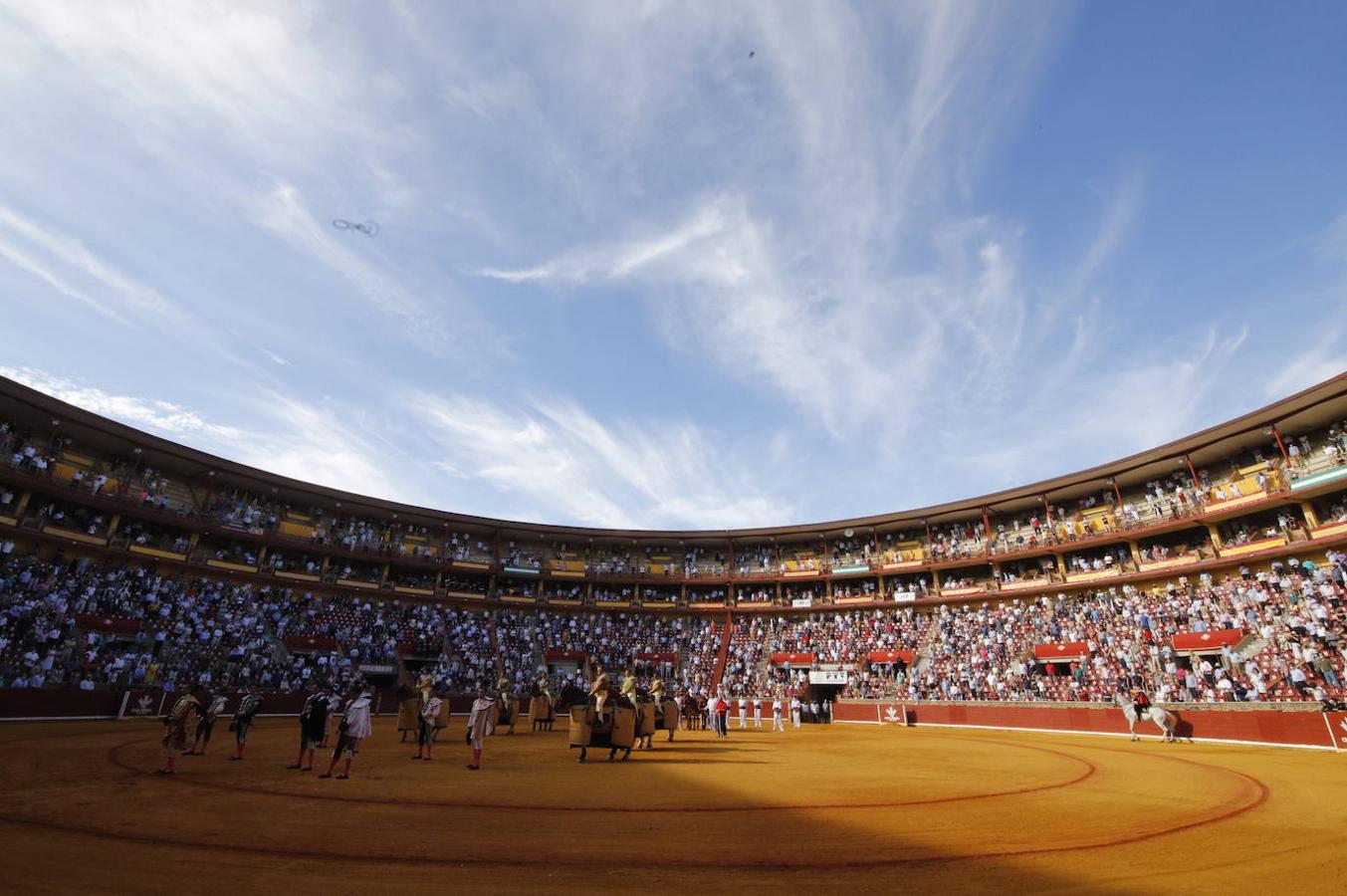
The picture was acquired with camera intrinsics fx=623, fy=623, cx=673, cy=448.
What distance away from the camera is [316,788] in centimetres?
948

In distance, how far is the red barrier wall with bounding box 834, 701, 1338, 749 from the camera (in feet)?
60.0

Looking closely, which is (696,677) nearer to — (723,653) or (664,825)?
(723,653)

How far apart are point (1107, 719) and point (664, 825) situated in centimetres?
2417

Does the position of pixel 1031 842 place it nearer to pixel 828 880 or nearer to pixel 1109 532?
pixel 828 880

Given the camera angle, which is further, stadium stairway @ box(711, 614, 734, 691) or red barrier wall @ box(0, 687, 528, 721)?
stadium stairway @ box(711, 614, 734, 691)

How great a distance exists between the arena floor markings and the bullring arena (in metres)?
0.07

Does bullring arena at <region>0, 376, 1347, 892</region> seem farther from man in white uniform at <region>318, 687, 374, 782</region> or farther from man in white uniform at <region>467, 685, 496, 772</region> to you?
man in white uniform at <region>467, 685, 496, 772</region>

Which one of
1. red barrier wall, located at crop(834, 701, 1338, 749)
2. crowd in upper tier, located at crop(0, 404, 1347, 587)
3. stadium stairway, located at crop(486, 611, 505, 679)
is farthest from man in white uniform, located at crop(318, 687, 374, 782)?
crowd in upper tier, located at crop(0, 404, 1347, 587)

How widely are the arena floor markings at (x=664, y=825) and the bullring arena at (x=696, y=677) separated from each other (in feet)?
0.22

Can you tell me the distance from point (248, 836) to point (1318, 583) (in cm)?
3504

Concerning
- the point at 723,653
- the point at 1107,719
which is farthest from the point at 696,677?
the point at 1107,719

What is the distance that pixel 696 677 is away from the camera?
41844 millimetres

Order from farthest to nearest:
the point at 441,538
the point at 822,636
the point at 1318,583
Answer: the point at 441,538
the point at 822,636
the point at 1318,583

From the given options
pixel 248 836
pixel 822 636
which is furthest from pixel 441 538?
pixel 248 836
